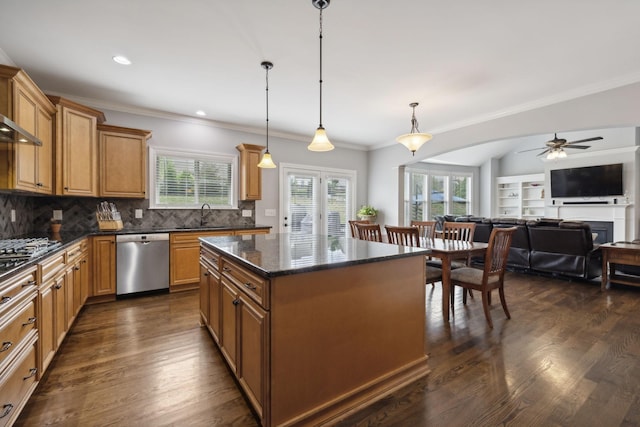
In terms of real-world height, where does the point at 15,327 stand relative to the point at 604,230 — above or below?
below

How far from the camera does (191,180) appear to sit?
474cm

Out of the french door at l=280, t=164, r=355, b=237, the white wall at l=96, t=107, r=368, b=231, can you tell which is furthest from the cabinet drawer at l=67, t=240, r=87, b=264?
the french door at l=280, t=164, r=355, b=237

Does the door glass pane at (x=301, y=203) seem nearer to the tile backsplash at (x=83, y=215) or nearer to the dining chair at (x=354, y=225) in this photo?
the tile backsplash at (x=83, y=215)

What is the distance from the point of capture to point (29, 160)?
2580mm

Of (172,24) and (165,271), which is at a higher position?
(172,24)

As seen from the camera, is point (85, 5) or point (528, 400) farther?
point (85, 5)

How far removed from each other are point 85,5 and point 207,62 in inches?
40.4

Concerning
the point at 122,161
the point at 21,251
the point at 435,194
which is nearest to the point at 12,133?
the point at 21,251

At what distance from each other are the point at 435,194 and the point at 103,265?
27.8 feet

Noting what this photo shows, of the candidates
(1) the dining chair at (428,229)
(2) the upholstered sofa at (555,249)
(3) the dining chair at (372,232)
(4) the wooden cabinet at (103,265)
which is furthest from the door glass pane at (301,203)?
(2) the upholstered sofa at (555,249)

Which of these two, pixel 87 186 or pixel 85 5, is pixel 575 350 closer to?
pixel 85 5

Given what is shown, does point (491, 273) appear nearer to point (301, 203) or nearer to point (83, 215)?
point (301, 203)

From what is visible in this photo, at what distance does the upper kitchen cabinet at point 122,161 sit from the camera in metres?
3.76

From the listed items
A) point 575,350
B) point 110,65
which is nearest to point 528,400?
point 575,350
